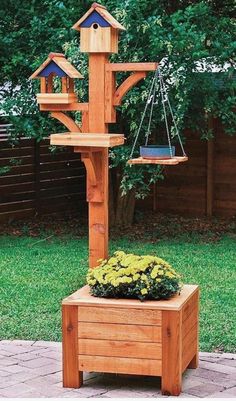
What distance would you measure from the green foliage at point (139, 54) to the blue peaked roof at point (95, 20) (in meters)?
3.60

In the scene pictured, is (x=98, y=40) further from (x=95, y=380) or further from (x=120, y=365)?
(x=95, y=380)

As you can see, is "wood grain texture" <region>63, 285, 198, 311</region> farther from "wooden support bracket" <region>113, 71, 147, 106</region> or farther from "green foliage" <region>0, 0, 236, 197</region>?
"green foliage" <region>0, 0, 236, 197</region>

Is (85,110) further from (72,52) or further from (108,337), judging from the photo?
(72,52)

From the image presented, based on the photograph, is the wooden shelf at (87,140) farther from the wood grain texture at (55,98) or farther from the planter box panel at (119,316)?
the planter box panel at (119,316)

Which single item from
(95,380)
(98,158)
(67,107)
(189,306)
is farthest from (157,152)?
(95,380)

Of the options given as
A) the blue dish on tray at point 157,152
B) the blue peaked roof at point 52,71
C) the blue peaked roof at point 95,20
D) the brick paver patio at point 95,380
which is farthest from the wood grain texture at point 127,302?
the blue peaked roof at point 95,20

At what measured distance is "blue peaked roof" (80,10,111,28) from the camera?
5.12 metres

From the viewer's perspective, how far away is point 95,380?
5098 mm

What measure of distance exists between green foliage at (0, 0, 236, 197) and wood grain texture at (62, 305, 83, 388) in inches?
167

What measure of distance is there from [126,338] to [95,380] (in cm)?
45

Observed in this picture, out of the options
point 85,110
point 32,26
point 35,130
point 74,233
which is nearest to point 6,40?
point 32,26

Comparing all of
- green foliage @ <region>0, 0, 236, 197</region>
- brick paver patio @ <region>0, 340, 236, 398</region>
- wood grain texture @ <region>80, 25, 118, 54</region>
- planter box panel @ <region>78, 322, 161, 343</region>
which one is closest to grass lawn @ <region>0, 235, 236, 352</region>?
brick paver patio @ <region>0, 340, 236, 398</region>

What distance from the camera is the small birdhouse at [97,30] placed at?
5.12m

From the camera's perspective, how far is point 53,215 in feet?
39.7
